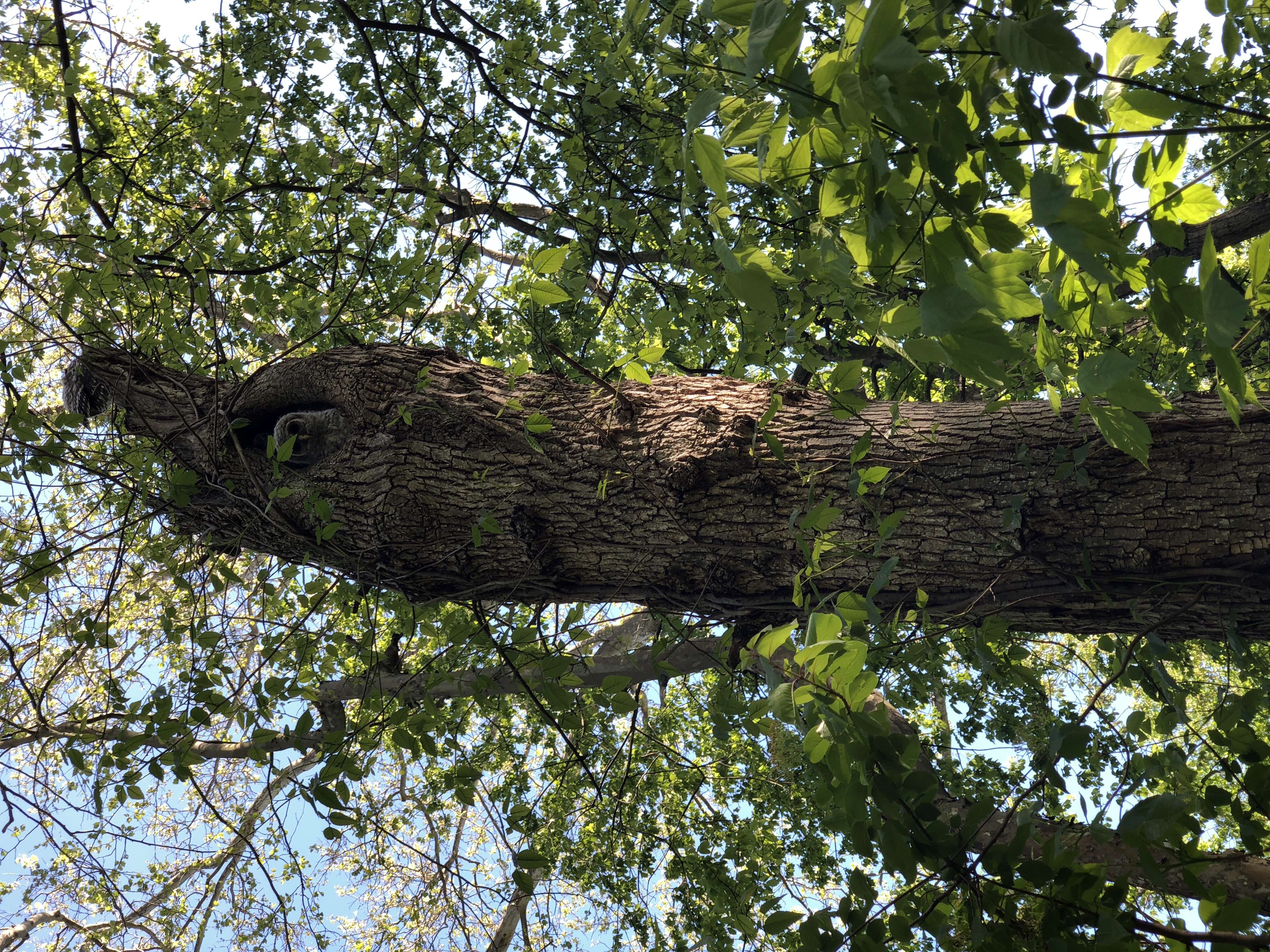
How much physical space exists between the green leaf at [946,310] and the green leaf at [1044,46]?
247mm

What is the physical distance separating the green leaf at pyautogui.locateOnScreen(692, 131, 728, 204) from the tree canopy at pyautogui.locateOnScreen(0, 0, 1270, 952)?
1 cm

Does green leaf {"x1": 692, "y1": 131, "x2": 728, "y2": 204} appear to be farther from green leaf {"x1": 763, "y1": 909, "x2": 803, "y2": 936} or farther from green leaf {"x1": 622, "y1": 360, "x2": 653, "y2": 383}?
green leaf {"x1": 763, "y1": 909, "x2": 803, "y2": 936}

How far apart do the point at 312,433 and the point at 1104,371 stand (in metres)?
2.34

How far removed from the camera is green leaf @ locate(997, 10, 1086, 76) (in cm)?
80

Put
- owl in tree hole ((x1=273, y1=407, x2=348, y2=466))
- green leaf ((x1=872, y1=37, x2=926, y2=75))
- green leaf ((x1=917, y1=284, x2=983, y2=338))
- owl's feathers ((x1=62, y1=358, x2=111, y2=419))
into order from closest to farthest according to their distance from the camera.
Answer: green leaf ((x1=872, y1=37, x2=926, y2=75)) < green leaf ((x1=917, y1=284, x2=983, y2=338)) < owl in tree hole ((x1=273, y1=407, x2=348, y2=466)) < owl's feathers ((x1=62, y1=358, x2=111, y2=419))

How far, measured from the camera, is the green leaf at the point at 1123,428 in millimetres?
1286

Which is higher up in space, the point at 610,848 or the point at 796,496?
the point at 796,496

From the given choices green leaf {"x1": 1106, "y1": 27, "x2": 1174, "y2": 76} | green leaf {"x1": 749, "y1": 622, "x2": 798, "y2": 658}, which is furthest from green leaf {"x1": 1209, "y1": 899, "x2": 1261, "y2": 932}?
green leaf {"x1": 1106, "y1": 27, "x2": 1174, "y2": 76}

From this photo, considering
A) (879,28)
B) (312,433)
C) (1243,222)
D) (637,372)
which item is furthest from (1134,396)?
(1243,222)

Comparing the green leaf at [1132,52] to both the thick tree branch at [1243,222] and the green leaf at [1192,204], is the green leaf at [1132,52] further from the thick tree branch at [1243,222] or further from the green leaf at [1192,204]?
the thick tree branch at [1243,222]

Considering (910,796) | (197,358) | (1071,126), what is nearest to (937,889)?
(910,796)

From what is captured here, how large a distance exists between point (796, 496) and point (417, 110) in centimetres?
433

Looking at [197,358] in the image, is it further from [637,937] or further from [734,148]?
[637,937]

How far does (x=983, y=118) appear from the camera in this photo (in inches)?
39.5
